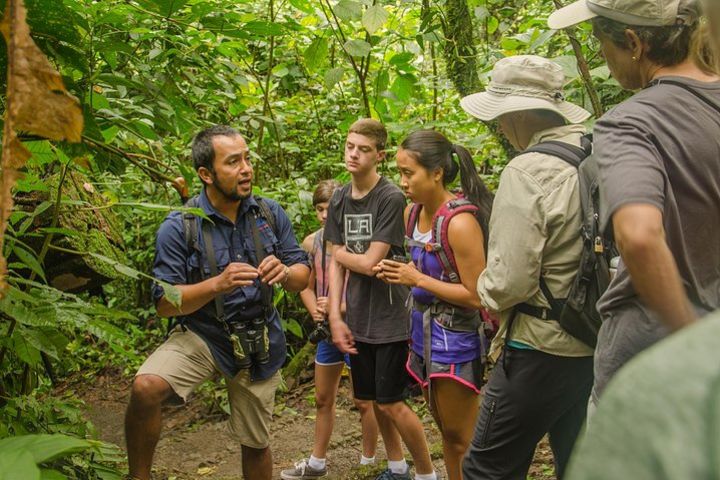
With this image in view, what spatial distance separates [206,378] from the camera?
3.89 meters

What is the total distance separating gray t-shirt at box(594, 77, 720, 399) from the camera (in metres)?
1.89

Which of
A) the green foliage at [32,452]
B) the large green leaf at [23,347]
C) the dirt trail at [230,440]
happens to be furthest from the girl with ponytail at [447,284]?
the green foliage at [32,452]

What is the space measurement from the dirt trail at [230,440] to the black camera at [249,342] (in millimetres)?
1326

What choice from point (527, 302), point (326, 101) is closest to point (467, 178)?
point (527, 302)

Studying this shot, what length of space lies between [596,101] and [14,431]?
9.76ft

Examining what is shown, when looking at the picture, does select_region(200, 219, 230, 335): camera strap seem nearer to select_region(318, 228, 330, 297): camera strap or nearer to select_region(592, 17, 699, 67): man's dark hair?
select_region(318, 228, 330, 297): camera strap

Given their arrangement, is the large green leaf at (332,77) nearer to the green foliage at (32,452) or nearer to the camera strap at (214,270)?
the camera strap at (214,270)

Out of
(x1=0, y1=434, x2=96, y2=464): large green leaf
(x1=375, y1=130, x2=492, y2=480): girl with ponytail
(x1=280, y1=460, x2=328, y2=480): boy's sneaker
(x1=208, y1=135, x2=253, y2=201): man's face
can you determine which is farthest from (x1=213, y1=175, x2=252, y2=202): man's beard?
(x1=0, y1=434, x2=96, y2=464): large green leaf

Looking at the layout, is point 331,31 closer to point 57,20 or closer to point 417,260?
point 417,260

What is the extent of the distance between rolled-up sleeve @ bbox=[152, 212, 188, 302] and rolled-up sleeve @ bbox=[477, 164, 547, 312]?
183 centimetres

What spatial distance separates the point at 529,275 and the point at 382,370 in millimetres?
1910

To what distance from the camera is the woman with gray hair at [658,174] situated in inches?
70.2

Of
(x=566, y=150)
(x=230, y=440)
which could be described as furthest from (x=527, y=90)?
(x=230, y=440)

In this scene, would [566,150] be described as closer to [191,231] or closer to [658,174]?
[658,174]
